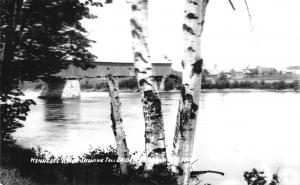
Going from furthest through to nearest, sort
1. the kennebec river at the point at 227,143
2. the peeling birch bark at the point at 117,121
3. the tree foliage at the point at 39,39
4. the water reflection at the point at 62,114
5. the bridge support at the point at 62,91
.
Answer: the bridge support at the point at 62,91
the water reflection at the point at 62,114
the kennebec river at the point at 227,143
the tree foliage at the point at 39,39
the peeling birch bark at the point at 117,121

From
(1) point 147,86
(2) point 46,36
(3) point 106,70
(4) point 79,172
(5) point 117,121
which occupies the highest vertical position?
(2) point 46,36

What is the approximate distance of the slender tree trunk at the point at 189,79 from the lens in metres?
4.80

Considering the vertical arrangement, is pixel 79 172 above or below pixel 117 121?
below

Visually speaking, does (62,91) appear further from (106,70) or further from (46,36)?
(46,36)

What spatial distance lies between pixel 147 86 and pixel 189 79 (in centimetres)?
59

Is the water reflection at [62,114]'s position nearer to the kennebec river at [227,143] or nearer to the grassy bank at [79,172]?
the kennebec river at [227,143]

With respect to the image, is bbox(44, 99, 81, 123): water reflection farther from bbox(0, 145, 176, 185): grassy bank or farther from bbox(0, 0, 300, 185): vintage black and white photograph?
bbox(0, 145, 176, 185): grassy bank

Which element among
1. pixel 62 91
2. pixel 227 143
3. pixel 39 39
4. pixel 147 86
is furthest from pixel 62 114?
pixel 147 86

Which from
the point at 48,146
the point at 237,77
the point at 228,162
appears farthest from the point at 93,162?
the point at 237,77

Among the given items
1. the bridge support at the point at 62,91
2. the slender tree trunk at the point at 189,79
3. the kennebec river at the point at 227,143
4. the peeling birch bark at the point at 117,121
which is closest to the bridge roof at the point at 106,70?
the bridge support at the point at 62,91

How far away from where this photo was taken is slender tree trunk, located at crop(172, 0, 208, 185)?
4.80m

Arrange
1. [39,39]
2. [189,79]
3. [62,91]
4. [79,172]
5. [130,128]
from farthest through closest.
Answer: [62,91], [130,128], [39,39], [79,172], [189,79]

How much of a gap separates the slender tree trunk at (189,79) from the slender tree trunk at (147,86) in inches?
12.3

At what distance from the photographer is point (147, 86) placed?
518cm
